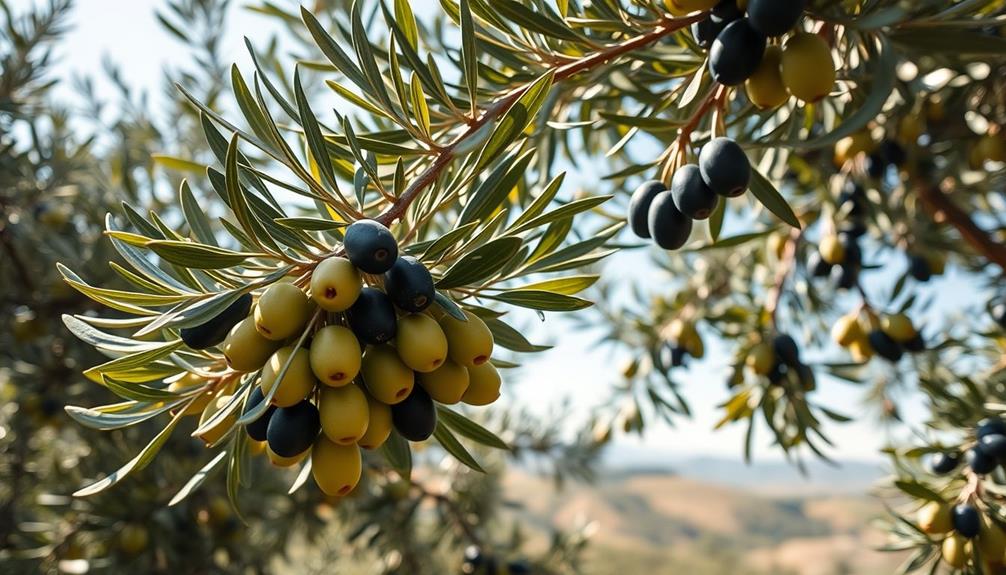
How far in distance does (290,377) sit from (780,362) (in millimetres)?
1498

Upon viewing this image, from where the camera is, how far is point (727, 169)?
3.02ft

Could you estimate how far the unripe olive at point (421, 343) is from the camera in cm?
83

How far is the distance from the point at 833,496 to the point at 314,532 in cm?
7420

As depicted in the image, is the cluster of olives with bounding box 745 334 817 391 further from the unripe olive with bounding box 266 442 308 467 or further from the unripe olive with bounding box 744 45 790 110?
the unripe olive with bounding box 266 442 308 467

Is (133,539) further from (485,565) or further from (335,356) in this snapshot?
(335,356)

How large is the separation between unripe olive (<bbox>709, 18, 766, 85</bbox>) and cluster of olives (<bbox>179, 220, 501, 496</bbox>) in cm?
49

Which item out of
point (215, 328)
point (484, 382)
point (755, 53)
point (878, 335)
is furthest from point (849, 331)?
point (215, 328)


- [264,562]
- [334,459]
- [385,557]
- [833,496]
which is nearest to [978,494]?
[334,459]

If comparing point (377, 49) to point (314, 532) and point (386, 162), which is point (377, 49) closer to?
point (386, 162)

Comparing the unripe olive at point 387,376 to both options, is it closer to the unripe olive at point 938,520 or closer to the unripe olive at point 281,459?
the unripe olive at point 281,459

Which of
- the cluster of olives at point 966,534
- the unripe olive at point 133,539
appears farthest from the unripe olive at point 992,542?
the unripe olive at point 133,539

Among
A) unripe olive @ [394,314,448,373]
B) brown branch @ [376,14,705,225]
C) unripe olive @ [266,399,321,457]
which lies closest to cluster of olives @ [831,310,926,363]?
brown branch @ [376,14,705,225]

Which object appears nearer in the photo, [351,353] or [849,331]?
[351,353]

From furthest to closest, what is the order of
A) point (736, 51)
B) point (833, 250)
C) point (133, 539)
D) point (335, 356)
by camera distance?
1. point (133, 539)
2. point (833, 250)
3. point (736, 51)
4. point (335, 356)
